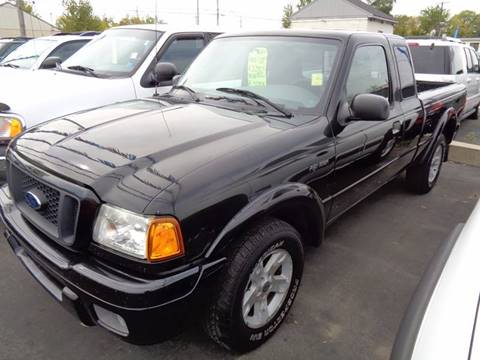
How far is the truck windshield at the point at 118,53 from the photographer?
4.75m

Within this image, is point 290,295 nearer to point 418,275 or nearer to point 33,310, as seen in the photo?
point 418,275

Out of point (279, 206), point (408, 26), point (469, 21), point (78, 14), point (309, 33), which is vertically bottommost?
point (279, 206)

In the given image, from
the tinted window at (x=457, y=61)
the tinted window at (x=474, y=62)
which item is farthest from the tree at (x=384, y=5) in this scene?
the tinted window at (x=457, y=61)

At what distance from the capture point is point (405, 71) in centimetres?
383

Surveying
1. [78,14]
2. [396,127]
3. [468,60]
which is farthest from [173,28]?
[78,14]

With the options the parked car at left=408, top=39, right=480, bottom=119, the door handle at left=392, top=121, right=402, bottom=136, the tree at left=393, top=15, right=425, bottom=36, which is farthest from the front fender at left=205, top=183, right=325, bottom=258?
the tree at left=393, top=15, right=425, bottom=36

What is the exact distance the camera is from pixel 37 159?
216 cm

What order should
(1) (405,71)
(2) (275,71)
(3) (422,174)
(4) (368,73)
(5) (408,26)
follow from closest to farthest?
(2) (275,71) → (4) (368,73) → (1) (405,71) → (3) (422,174) → (5) (408,26)

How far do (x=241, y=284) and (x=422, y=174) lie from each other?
11.5 ft

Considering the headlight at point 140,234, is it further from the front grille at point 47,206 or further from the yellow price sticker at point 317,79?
the yellow price sticker at point 317,79

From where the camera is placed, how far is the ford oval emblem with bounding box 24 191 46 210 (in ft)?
6.73

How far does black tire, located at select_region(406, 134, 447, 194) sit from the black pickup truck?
1.39 metres

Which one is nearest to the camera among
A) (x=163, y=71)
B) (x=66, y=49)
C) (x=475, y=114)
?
(x=163, y=71)

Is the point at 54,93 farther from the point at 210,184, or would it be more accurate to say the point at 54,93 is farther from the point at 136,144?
the point at 210,184
